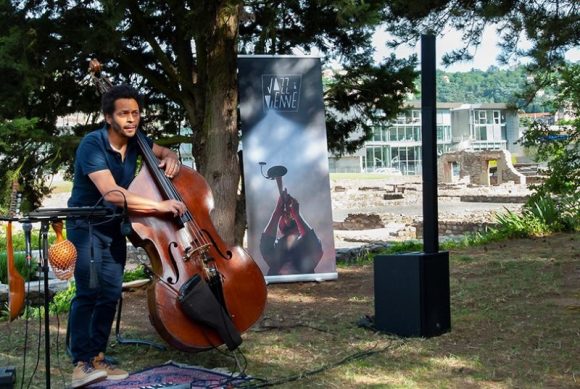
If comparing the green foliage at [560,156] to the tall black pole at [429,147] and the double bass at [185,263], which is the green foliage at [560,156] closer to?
the tall black pole at [429,147]

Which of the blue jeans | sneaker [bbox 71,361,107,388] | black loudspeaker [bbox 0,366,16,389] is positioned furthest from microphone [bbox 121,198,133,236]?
black loudspeaker [bbox 0,366,16,389]

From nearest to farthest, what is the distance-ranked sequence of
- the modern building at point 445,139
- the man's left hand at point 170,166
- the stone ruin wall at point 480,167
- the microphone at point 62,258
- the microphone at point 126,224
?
the microphone at point 62,258 → the microphone at point 126,224 → the man's left hand at point 170,166 → the stone ruin wall at point 480,167 → the modern building at point 445,139

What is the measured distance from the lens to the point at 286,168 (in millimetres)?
7766

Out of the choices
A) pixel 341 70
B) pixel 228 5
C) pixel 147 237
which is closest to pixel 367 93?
pixel 341 70

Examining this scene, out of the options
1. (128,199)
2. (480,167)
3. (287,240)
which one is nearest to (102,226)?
(128,199)

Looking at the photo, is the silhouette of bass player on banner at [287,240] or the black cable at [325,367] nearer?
the black cable at [325,367]

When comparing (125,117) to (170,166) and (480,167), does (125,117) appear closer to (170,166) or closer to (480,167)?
(170,166)

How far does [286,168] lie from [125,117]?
406 cm

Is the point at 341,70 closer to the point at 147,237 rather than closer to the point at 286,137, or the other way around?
the point at 286,137

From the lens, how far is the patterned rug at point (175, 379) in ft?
12.4

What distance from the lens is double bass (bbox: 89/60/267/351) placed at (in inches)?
149

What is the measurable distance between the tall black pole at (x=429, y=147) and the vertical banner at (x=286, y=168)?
2872 millimetres

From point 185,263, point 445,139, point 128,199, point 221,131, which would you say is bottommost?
point 185,263

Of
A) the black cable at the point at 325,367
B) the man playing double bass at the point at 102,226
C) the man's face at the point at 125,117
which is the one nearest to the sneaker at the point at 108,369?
the man playing double bass at the point at 102,226
